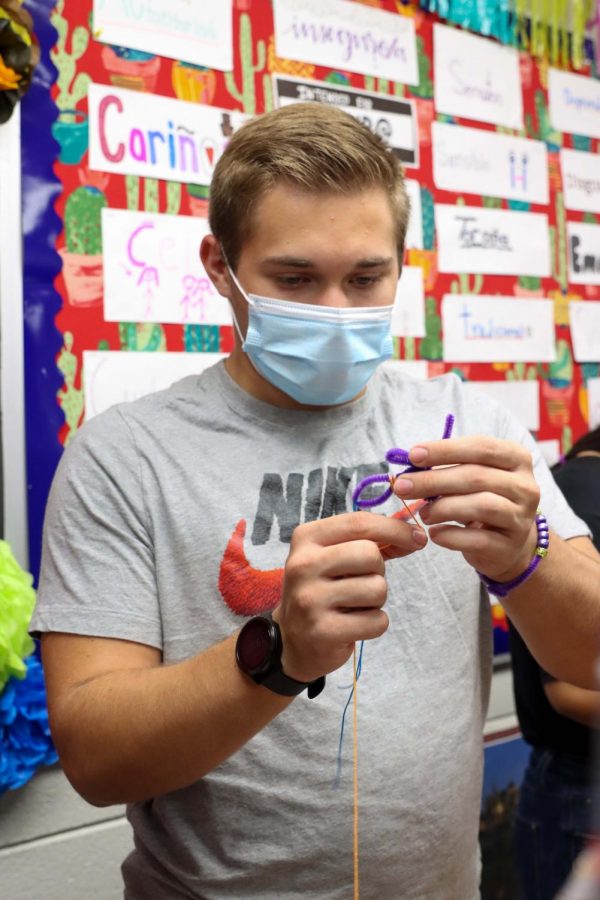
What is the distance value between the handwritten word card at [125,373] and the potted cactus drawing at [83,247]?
4.3 inches

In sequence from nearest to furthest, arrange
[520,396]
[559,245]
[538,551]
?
[538,551]
[520,396]
[559,245]

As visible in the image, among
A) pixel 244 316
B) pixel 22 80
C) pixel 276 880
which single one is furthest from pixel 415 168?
pixel 276 880

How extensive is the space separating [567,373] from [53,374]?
1511mm

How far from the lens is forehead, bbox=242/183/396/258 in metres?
1.14

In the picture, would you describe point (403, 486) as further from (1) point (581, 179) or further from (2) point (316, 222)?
(1) point (581, 179)

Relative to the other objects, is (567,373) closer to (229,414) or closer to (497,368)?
(497,368)

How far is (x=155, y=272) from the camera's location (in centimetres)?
179

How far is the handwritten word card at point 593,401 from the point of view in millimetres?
2645

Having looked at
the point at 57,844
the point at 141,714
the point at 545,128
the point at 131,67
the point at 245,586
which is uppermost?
the point at 545,128

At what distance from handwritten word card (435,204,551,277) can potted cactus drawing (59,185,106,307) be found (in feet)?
3.06

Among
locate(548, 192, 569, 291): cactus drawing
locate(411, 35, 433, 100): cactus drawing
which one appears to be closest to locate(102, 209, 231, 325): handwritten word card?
locate(411, 35, 433, 100): cactus drawing

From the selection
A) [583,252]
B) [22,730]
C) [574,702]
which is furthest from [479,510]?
[583,252]

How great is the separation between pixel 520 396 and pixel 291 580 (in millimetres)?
1696

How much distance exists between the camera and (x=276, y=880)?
42.1 inches
